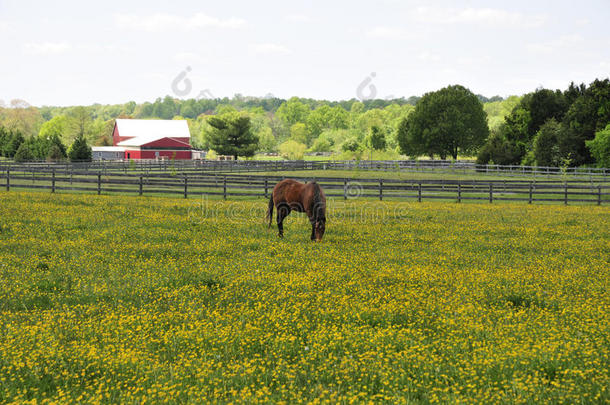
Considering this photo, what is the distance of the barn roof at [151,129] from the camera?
98.2 m

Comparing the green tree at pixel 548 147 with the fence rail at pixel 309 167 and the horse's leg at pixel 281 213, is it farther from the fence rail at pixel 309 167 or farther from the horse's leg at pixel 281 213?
the horse's leg at pixel 281 213

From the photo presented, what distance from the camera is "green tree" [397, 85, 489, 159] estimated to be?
7881 centimetres

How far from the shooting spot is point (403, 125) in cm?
8762

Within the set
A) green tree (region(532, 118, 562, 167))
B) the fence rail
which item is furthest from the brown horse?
green tree (region(532, 118, 562, 167))

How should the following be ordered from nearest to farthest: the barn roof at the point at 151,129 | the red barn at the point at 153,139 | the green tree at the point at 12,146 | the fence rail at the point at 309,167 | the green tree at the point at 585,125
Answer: the fence rail at the point at 309,167, the green tree at the point at 585,125, the green tree at the point at 12,146, the red barn at the point at 153,139, the barn roof at the point at 151,129

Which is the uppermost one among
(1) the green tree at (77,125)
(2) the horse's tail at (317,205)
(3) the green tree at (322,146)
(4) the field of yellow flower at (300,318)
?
(1) the green tree at (77,125)

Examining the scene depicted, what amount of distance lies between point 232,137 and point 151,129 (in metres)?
24.6

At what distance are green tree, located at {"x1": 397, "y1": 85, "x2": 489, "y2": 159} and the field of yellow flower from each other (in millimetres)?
66952

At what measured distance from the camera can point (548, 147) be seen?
5922 centimetres

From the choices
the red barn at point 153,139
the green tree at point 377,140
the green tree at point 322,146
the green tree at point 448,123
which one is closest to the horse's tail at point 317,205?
the green tree at point 448,123

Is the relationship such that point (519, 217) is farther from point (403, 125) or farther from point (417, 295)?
point (403, 125)

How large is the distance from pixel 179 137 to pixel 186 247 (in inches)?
3484

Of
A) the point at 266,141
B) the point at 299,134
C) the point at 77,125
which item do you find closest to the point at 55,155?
the point at 77,125

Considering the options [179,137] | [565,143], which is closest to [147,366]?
[565,143]
